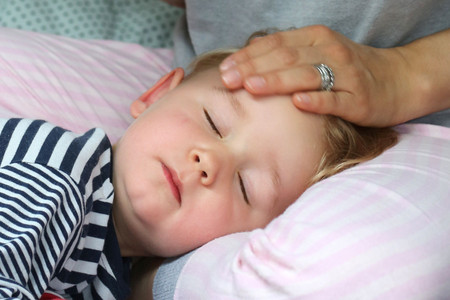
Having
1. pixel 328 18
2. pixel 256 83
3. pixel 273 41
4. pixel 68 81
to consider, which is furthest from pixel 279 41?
pixel 68 81

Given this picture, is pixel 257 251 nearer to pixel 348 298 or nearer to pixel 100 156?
pixel 348 298

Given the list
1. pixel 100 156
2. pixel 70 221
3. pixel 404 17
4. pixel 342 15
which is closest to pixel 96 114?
pixel 100 156

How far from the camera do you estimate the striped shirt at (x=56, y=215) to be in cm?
85

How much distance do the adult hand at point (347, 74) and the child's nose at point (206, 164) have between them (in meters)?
0.12

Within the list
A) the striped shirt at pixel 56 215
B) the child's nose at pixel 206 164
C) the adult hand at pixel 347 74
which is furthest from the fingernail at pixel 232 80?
the striped shirt at pixel 56 215

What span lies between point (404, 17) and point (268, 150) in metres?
0.43

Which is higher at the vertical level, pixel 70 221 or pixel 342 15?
pixel 342 15

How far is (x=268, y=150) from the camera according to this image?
100 cm

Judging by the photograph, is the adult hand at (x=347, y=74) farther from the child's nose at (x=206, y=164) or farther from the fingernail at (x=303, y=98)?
the child's nose at (x=206, y=164)

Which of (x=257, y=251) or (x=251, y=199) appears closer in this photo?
(x=257, y=251)

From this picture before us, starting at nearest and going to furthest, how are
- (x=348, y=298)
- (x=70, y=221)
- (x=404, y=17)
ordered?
(x=348, y=298)
(x=70, y=221)
(x=404, y=17)

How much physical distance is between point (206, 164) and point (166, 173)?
7cm

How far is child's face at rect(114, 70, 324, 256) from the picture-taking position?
3.20 ft

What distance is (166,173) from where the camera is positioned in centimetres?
98
